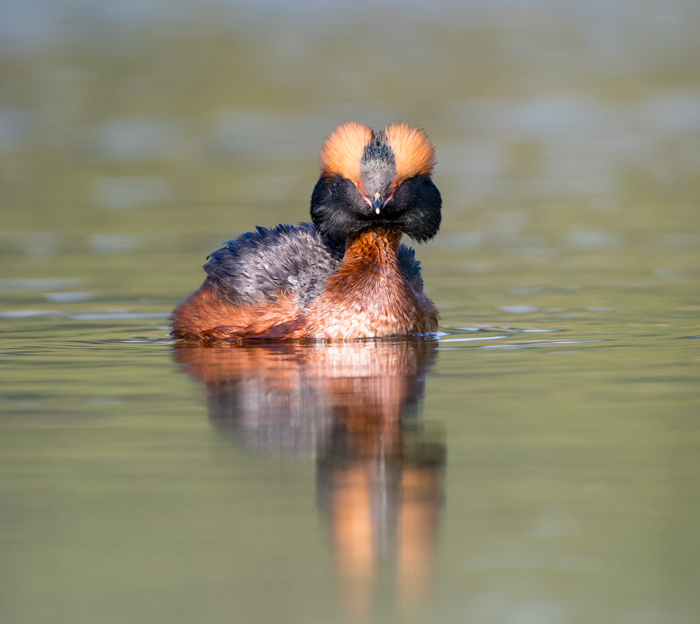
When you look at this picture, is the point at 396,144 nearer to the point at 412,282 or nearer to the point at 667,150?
the point at 412,282

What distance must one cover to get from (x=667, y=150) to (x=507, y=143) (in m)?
3.10

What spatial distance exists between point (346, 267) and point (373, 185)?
0.83 metres

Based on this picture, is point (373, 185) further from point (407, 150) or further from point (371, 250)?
point (371, 250)

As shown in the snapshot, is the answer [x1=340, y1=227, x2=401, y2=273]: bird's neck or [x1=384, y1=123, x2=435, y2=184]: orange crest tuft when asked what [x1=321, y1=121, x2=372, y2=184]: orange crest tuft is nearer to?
[x1=384, y1=123, x2=435, y2=184]: orange crest tuft

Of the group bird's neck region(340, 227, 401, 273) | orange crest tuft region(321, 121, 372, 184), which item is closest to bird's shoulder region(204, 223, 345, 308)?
bird's neck region(340, 227, 401, 273)

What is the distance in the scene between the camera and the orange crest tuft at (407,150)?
1083cm

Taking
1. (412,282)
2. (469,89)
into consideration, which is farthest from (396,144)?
(469,89)

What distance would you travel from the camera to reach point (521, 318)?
11852mm

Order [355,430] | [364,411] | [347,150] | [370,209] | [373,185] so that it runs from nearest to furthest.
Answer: [355,430]
[364,411]
[373,185]
[370,209]
[347,150]

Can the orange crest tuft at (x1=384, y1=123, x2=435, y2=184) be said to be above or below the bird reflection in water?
above

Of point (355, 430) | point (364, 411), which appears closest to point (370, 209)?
point (364, 411)

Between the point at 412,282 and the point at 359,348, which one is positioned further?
the point at 412,282

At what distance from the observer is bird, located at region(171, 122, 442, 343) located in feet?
35.4

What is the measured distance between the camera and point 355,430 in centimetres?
778
